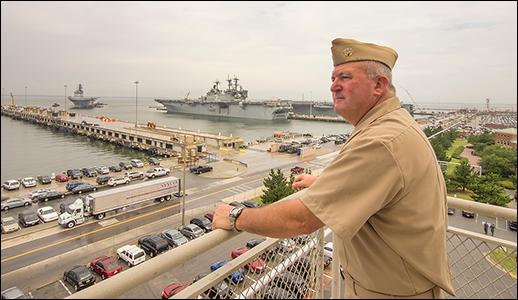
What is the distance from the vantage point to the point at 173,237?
31.7 ft

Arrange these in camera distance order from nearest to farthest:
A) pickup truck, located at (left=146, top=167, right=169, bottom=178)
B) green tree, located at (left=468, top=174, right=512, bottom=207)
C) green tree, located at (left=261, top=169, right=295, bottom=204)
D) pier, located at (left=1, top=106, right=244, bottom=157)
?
green tree, located at (left=468, top=174, right=512, bottom=207), green tree, located at (left=261, top=169, right=295, bottom=204), pickup truck, located at (left=146, top=167, right=169, bottom=178), pier, located at (left=1, top=106, right=244, bottom=157)

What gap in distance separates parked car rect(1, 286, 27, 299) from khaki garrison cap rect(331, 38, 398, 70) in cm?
882

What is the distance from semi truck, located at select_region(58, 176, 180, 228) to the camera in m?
11.1

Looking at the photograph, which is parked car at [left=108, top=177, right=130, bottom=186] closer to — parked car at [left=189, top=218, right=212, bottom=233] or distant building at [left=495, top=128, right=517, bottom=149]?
parked car at [left=189, top=218, right=212, bottom=233]

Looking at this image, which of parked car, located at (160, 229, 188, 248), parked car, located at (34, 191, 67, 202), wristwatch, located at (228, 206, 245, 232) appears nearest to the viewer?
wristwatch, located at (228, 206, 245, 232)

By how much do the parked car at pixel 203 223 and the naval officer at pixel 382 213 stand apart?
10.1 meters

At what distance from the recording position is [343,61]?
4.19 feet

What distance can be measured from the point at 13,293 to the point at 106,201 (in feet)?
16.6

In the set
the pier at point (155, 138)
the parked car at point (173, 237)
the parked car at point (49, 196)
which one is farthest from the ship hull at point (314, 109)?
the parked car at point (173, 237)

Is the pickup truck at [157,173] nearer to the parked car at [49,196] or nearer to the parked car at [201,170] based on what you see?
the parked car at [201,170]

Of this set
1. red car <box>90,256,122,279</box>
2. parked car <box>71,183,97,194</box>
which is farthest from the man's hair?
parked car <box>71,183,97,194</box>

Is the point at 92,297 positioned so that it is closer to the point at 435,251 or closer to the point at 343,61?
the point at 435,251

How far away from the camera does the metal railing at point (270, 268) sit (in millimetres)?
960

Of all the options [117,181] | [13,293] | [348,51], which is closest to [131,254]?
[13,293]
